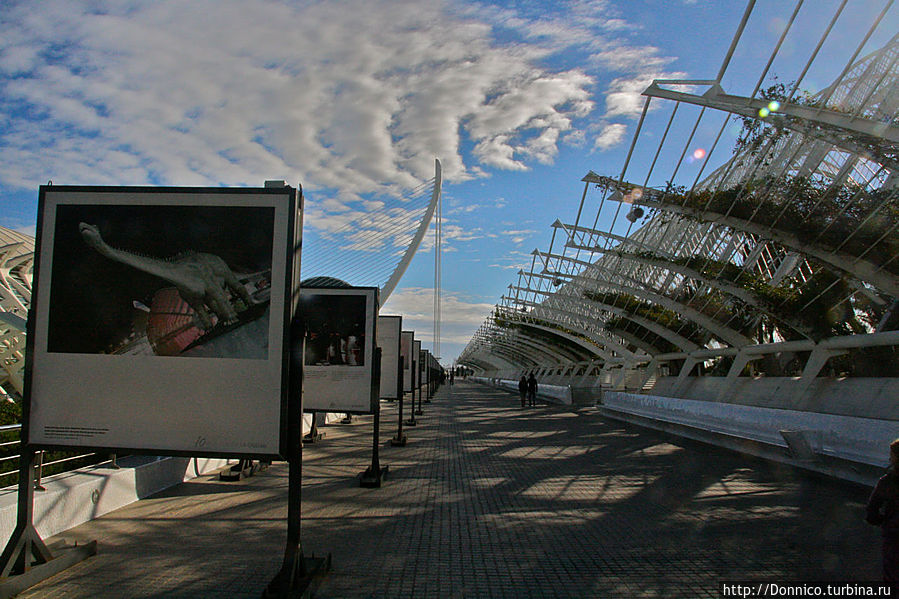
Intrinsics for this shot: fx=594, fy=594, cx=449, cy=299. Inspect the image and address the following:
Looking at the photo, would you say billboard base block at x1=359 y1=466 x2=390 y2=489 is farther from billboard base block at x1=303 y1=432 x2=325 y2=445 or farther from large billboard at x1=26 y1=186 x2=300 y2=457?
billboard base block at x1=303 y1=432 x2=325 y2=445

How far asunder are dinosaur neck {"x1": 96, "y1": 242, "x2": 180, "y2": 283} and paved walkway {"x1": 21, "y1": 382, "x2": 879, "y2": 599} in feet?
7.63

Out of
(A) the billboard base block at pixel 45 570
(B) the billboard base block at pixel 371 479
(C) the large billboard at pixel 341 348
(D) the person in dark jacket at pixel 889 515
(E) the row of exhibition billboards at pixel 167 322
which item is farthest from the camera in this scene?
(C) the large billboard at pixel 341 348

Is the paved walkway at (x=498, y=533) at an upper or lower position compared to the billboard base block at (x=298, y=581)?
lower

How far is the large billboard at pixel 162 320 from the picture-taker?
14.6 feet

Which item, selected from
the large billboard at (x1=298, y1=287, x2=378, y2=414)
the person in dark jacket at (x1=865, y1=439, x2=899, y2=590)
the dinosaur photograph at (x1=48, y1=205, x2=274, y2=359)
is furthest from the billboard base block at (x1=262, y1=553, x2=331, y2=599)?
the large billboard at (x1=298, y1=287, x2=378, y2=414)

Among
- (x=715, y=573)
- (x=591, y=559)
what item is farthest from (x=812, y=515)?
(x=591, y=559)

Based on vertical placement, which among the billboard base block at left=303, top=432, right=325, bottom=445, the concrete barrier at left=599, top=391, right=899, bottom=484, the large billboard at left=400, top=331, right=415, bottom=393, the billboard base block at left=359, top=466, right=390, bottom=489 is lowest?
the billboard base block at left=303, top=432, right=325, bottom=445

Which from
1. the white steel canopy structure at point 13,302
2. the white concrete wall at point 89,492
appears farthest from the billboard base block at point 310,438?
the white steel canopy structure at point 13,302

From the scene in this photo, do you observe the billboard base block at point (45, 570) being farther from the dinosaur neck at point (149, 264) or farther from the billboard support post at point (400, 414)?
the billboard support post at point (400, 414)

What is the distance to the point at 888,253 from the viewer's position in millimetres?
13477

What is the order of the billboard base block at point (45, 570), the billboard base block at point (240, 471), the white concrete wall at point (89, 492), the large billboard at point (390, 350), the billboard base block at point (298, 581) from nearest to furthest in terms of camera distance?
the billboard base block at point (298, 581) → the billboard base block at point (45, 570) → the white concrete wall at point (89, 492) → the billboard base block at point (240, 471) → the large billboard at point (390, 350)

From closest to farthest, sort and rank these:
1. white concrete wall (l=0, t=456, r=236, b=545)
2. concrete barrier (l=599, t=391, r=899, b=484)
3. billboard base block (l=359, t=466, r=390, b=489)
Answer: white concrete wall (l=0, t=456, r=236, b=545), concrete barrier (l=599, t=391, r=899, b=484), billboard base block (l=359, t=466, r=390, b=489)

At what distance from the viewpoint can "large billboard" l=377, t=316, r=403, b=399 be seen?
44.6ft

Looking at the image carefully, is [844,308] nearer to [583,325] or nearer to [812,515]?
[812,515]
